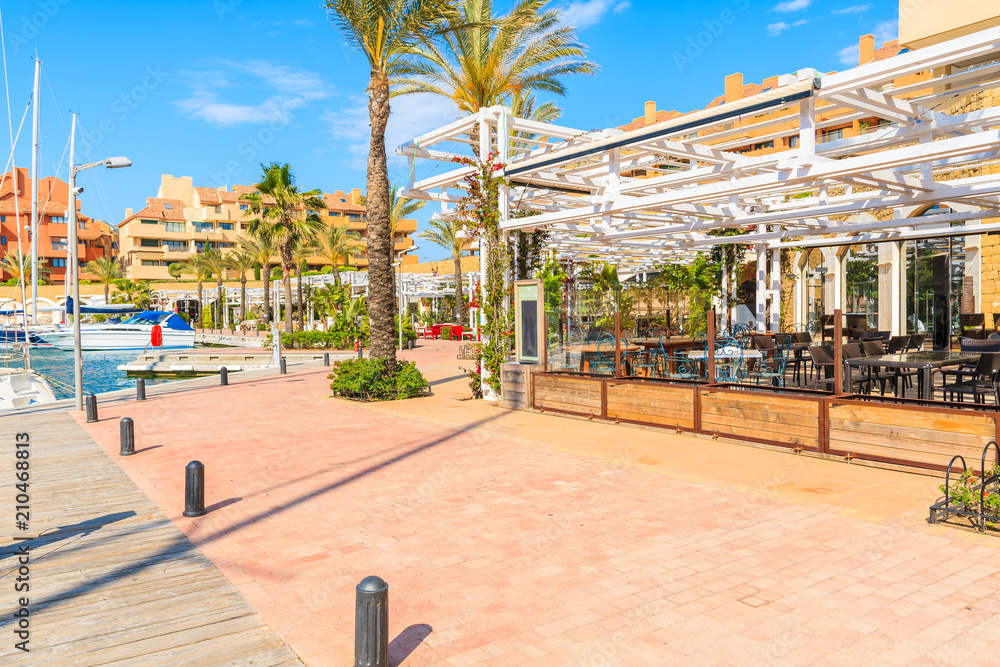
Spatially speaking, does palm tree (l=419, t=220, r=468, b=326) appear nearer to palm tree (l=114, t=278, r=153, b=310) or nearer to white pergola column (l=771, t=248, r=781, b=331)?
white pergola column (l=771, t=248, r=781, b=331)

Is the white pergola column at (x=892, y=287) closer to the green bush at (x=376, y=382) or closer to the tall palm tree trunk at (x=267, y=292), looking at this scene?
the green bush at (x=376, y=382)

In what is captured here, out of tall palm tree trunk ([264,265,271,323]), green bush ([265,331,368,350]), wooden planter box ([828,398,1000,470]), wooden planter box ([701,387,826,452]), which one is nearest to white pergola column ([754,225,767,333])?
wooden planter box ([701,387,826,452])

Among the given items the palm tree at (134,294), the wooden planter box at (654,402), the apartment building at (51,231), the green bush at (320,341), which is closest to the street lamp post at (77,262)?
the wooden planter box at (654,402)

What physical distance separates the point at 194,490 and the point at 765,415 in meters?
6.09

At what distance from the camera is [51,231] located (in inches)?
3078

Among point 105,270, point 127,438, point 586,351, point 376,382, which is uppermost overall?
point 105,270

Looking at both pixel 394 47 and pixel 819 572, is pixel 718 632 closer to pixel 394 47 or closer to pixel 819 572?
pixel 819 572

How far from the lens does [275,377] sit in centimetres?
1912

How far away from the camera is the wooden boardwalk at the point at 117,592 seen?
3570 mm

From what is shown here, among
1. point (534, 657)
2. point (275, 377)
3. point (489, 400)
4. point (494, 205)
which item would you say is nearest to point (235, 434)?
point (489, 400)

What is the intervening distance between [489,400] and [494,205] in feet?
11.7

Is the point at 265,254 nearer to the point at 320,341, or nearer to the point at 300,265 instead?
the point at 300,265

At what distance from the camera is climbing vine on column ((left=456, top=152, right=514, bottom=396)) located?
12.1m

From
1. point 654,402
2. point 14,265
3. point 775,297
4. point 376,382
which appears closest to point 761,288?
point 775,297
